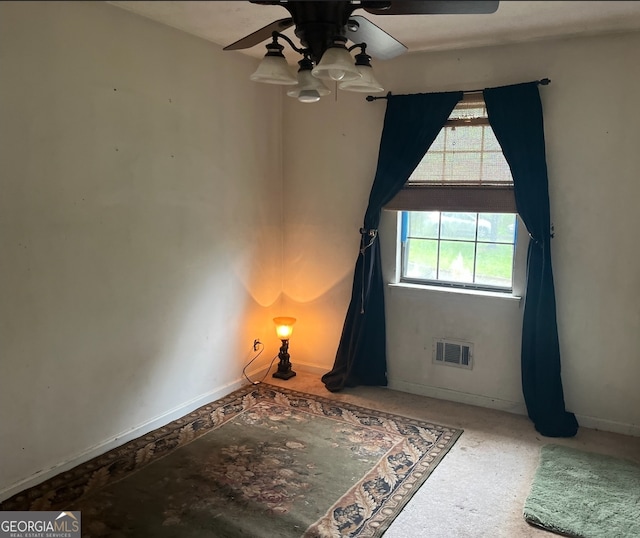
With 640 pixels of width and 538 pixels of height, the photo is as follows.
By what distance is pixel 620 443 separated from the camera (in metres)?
3.19

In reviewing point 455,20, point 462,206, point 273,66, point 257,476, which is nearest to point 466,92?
point 455,20

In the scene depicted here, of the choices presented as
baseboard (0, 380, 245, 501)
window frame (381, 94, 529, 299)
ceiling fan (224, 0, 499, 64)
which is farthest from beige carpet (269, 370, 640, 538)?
ceiling fan (224, 0, 499, 64)

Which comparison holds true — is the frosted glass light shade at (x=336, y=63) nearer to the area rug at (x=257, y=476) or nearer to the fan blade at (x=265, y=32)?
the fan blade at (x=265, y=32)

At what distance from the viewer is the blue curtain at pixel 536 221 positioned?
10.9 feet

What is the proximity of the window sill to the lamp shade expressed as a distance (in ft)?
2.66

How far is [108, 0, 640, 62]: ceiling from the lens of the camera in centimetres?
270

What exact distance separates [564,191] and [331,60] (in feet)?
6.64

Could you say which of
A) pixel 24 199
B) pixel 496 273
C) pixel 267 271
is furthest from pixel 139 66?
pixel 496 273

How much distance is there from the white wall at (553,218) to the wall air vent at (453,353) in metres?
0.05

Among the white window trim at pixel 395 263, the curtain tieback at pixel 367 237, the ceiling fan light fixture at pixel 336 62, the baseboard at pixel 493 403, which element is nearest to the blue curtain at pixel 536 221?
the baseboard at pixel 493 403

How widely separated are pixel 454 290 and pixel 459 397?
0.76 metres

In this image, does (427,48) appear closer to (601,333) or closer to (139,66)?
(139,66)

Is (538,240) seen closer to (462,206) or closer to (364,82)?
(462,206)

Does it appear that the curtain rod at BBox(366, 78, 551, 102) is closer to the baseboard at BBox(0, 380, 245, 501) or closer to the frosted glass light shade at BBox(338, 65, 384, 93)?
the frosted glass light shade at BBox(338, 65, 384, 93)
